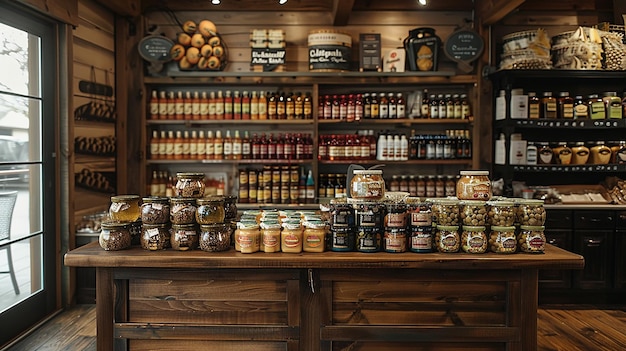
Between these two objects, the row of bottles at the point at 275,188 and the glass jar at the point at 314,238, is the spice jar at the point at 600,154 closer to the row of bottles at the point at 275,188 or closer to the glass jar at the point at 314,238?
the row of bottles at the point at 275,188

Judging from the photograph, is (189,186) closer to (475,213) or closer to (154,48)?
(475,213)

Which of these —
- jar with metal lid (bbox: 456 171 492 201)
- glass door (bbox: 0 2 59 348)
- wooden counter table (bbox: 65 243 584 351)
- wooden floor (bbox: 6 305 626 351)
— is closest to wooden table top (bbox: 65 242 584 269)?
wooden counter table (bbox: 65 243 584 351)

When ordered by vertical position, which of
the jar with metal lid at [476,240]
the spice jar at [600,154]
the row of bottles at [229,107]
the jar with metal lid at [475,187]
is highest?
the row of bottles at [229,107]

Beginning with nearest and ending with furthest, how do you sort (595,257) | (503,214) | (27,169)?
(503,214) → (27,169) → (595,257)

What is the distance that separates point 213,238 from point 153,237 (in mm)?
280

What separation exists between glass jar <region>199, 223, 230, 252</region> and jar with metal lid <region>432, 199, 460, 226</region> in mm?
973

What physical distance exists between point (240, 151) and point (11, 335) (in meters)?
2.40

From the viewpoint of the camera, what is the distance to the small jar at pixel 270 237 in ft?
8.48

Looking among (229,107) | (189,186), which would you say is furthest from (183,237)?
(229,107)

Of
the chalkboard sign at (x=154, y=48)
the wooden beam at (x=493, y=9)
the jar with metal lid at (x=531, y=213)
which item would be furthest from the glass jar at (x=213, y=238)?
the wooden beam at (x=493, y=9)

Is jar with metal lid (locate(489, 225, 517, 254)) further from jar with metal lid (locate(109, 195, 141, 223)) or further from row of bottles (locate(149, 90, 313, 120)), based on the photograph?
row of bottles (locate(149, 90, 313, 120))

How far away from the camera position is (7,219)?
380cm

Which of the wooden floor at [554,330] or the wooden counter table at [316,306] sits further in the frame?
the wooden floor at [554,330]

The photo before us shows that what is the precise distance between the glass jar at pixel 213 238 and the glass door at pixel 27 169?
186 centimetres
